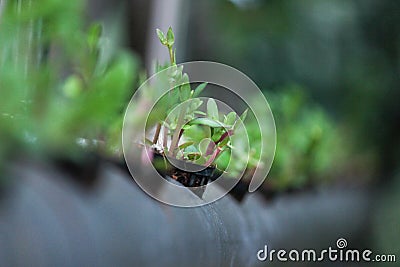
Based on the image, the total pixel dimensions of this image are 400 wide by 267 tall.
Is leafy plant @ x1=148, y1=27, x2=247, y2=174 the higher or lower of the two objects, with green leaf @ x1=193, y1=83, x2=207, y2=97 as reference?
lower

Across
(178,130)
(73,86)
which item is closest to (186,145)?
(178,130)

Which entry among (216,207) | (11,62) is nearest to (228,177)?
(216,207)

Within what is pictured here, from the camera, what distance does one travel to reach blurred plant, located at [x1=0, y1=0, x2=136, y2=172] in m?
0.52

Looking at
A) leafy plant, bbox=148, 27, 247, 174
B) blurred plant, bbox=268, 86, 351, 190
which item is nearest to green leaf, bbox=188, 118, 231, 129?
leafy plant, bbox=148, 27, 247, 174

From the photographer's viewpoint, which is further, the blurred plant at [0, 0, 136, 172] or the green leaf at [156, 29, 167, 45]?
the green leaf at [156, 29, 167, 45]

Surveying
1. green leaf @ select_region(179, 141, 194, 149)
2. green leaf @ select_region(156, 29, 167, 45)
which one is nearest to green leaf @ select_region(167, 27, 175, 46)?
green leaf @ select_region(156, 29, 167, 45)

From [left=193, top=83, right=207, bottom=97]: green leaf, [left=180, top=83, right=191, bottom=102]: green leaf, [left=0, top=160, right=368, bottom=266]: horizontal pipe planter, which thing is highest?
[left=193, top=83, right=207, bottom=97]: green leaf

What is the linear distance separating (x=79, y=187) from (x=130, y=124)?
8 cm

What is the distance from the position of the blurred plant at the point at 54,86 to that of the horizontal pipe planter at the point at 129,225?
3 cm

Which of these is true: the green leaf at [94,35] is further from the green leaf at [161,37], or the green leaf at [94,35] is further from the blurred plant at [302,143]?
the blurred plant at [302,143]

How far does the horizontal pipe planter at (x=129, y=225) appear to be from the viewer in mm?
545

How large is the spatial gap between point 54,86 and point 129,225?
6.1 inches

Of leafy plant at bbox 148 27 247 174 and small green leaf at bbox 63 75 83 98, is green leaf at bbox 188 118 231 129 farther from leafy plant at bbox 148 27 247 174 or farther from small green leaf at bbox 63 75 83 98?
small green leaf at bbox 63 75 83 98

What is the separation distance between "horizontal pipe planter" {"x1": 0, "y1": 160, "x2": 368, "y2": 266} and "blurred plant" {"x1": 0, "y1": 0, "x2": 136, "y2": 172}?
0.03m
